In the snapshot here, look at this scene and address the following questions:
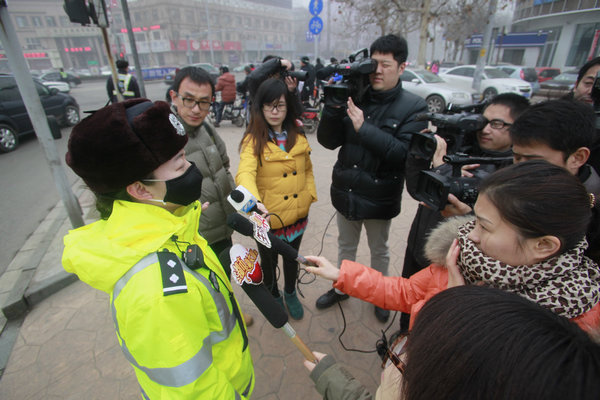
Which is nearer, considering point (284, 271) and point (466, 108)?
point (466, 108)

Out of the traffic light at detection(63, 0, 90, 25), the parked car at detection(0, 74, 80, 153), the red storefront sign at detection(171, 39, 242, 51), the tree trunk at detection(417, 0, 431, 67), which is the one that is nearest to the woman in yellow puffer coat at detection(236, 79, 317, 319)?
the traffic light at detection(63, 0, 90, 25)

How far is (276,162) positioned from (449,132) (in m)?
1.15

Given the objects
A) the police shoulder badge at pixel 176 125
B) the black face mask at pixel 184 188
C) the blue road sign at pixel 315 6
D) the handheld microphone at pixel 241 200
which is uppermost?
the blue road sign at pixel 315 6

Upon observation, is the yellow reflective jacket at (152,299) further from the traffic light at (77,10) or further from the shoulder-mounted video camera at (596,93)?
the traffic light at (77,10)

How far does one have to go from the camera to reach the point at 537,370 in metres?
0.48

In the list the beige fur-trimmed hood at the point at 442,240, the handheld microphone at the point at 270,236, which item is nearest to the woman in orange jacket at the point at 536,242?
the beige fur-trimmed hood at the point at 442,240

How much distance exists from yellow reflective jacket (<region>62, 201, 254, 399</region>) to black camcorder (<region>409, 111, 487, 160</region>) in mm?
1401

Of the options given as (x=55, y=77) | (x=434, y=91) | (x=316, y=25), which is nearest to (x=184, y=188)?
(x=316, y=25)

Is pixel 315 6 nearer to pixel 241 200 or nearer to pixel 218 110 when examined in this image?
pixel 218 110

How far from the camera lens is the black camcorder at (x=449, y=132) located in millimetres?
1603

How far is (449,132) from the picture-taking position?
1684 mm

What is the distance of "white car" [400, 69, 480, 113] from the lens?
35.2 feet

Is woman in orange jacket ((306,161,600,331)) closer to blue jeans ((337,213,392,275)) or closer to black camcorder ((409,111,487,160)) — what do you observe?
black camcorder ((409,111,487,160))

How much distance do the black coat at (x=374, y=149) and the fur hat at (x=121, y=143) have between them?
1.38 meters
